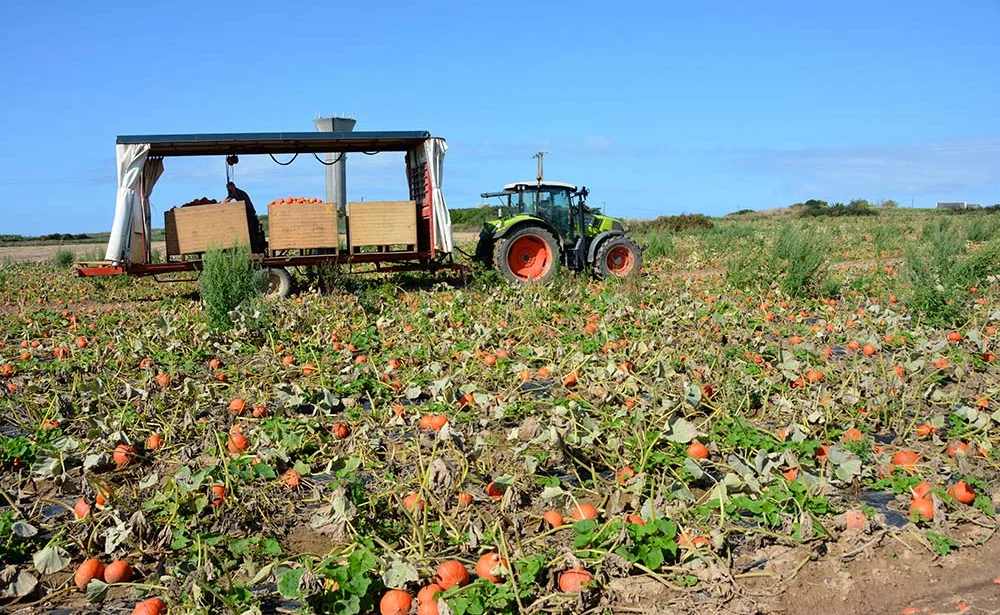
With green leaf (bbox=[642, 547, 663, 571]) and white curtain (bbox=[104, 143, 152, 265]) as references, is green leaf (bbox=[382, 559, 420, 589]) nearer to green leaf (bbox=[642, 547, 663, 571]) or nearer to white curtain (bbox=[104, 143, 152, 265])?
green leaf (bbox=[642, 547, 663, 571])

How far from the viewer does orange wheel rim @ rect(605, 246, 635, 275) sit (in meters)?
13.1

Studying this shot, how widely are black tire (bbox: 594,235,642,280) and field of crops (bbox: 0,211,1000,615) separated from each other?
5071 mm

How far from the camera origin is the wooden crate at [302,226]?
36.0 ft

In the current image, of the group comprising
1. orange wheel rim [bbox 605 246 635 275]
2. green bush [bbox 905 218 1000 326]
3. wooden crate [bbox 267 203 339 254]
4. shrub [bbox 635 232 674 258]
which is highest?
wooden crate [bbox 267 203 339 254]

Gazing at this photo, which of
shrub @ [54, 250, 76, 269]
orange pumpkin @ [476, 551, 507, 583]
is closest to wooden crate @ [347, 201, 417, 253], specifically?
orange pumpkin @ [476, 551, 507, 583]

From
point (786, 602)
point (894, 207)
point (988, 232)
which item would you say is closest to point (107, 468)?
point (786, 602)

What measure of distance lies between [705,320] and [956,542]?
4655 mm

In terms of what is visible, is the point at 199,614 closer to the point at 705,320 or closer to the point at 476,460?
the point at 476,460

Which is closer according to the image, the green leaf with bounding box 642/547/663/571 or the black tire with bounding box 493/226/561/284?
the green leaf with bounding box 642/547/663/571

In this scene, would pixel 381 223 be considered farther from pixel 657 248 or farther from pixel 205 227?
pixel 657 248

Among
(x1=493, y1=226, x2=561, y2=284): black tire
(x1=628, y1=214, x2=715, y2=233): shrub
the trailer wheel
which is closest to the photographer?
the trailer wheel

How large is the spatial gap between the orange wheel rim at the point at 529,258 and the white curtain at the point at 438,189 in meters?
1.29

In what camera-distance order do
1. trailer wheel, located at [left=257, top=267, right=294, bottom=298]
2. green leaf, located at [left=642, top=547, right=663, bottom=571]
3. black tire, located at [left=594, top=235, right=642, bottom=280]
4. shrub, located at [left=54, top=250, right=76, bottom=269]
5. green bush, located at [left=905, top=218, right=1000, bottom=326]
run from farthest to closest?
1. shrub, located at [left=54, top=250, right=76, bottom=269]
2. black tire, located at [left=594, top=235, right=642, bottom=280]
3. trailer wheel, located at [left=257, top=267, right=294, bottom=298]
4. green bush, located at [left=905, top=218, right=1000, bottom=326]
5. green leaf, located at [left=642, top=547, right=663, bottom=571]

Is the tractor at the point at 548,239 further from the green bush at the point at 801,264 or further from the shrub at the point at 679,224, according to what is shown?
the shrub at the point at 679,224
